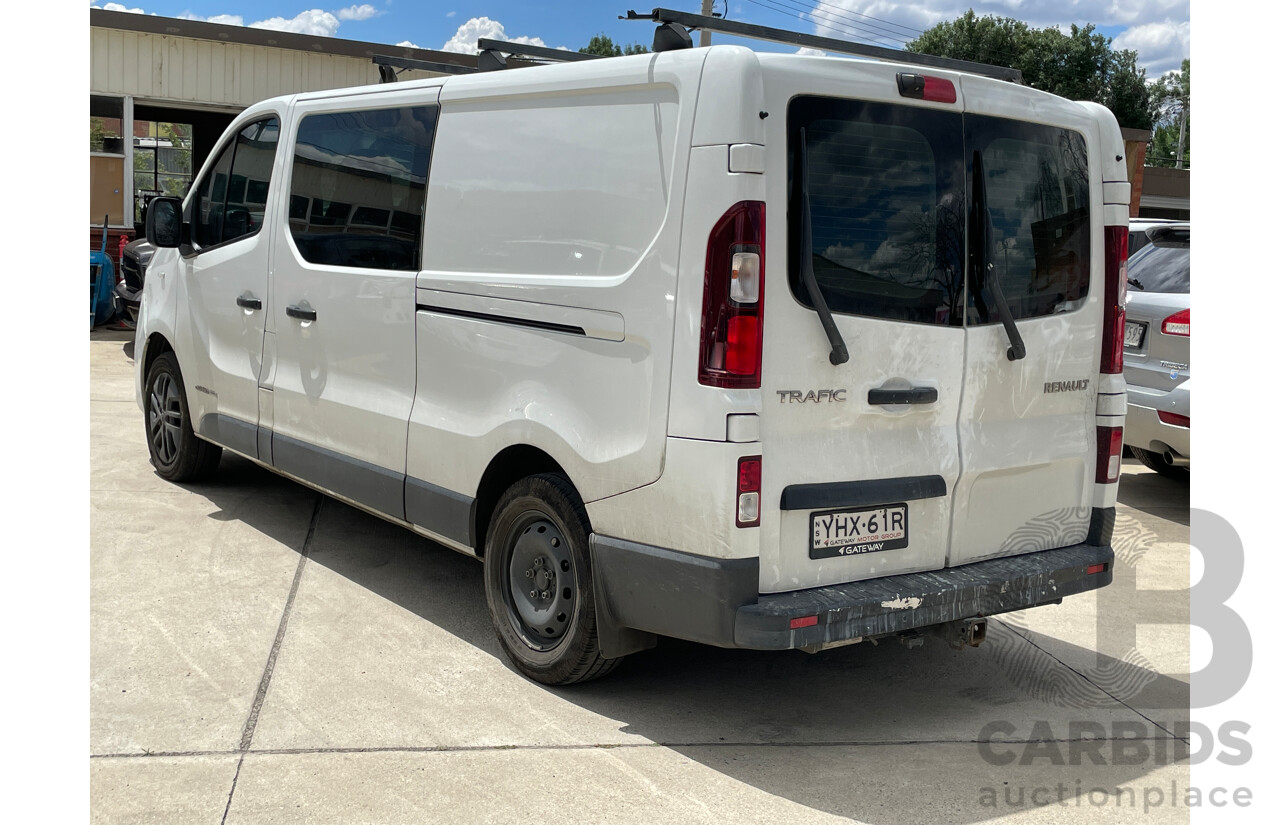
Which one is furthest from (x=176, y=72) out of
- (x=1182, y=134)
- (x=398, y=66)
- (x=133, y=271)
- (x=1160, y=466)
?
(x=1182, y=134)

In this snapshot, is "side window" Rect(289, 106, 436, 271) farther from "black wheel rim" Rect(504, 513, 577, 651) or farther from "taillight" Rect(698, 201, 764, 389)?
"taillight" Rect(698, 201, 764, 389)

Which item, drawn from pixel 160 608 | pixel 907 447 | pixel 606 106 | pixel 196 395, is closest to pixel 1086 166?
pixel 907 447

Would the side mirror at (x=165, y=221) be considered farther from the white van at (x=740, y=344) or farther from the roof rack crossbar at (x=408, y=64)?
the white van at (x=740, y=344)

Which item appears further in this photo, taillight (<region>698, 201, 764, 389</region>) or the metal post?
the metal post

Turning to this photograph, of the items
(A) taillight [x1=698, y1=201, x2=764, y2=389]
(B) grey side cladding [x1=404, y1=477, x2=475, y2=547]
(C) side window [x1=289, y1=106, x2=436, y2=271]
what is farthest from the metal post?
(A) taillight [x1=698, y1=201, x2=764, y2=389]

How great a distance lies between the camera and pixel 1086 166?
441 centimetres

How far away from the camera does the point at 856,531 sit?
12.5 ft

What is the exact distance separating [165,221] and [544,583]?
369 centimetres

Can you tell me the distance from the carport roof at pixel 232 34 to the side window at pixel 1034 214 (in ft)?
40.8

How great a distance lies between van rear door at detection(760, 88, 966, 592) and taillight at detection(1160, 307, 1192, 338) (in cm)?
376

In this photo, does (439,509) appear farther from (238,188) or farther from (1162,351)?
(1162,351)

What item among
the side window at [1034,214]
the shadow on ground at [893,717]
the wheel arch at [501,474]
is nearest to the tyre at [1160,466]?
the shadow on ground at [893,717]

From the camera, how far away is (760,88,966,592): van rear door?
143 inches

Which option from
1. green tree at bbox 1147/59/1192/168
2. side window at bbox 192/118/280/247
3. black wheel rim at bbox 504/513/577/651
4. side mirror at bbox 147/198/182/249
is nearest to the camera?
black wheel rim at bbox 504/513/577/651
